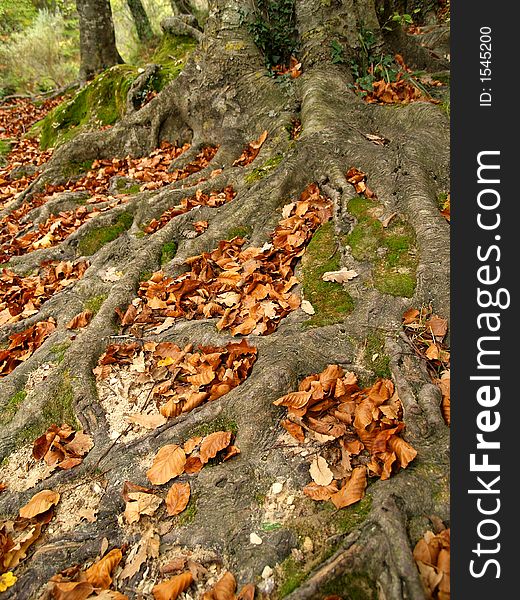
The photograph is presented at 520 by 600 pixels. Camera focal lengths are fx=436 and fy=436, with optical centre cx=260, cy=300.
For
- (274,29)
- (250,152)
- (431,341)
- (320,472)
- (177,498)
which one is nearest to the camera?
(320,472)

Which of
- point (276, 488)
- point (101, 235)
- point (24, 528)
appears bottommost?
point (24, 528)

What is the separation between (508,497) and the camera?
5.08ft

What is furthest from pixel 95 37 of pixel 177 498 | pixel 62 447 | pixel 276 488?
pixel 276 488

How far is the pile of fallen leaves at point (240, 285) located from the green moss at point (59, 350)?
0.44m

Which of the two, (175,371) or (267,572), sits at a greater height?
(175,371)

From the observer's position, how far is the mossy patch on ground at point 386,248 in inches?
107

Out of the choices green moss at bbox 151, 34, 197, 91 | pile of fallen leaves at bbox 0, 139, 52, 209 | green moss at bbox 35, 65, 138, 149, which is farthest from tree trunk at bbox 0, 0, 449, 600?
green moss at bbox 35, 65, 138, 149

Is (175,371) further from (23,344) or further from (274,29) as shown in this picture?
(274,29)

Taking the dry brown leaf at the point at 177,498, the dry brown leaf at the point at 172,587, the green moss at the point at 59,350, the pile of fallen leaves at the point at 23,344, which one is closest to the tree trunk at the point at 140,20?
the pile of fallen leaves at the point at 23,344

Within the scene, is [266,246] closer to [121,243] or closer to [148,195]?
[121,243]

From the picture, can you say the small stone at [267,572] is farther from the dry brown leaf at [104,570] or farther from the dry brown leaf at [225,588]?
the dry brown leaf at [104,570]

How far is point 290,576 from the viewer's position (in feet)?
5.41

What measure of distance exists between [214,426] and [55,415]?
108 centimetres

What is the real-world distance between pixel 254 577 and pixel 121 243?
3.26 metres
